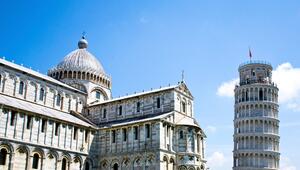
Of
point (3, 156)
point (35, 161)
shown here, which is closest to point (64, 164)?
point (35, 161)

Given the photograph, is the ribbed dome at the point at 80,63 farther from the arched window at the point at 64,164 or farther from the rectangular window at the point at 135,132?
the arched window at the point at 64,164

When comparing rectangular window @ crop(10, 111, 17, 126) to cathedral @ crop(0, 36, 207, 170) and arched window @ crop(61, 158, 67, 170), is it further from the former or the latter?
arched window @ crop(61, 158, 67, 170)

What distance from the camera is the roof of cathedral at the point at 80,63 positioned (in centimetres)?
6044

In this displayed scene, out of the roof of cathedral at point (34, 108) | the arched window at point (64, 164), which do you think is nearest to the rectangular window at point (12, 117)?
the roof of cathedral at point (34, 108)

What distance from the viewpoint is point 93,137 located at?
166 ft

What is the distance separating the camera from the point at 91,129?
50312 mm

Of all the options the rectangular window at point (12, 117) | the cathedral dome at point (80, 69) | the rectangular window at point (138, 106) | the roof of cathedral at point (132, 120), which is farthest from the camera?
the cathedral dome at point (80, 69)

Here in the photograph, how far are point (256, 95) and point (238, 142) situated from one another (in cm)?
1028

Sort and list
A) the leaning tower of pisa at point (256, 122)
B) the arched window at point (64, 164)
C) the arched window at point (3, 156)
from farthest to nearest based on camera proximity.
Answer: the leaning tower of pisa at point (256, 122), the arched window at point (64, 164), the arched window at point (3, 156)

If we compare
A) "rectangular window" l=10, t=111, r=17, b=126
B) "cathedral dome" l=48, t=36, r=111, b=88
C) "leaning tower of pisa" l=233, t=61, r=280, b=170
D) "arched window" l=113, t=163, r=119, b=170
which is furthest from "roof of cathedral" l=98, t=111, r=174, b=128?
"leaning tower of pisa" l=233, t=61, r=280, b=170

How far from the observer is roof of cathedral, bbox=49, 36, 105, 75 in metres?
60.4

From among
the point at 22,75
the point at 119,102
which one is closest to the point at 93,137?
the point at 119,102

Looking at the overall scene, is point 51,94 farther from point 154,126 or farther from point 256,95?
point 256,95

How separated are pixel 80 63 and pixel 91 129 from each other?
14.5 metres
